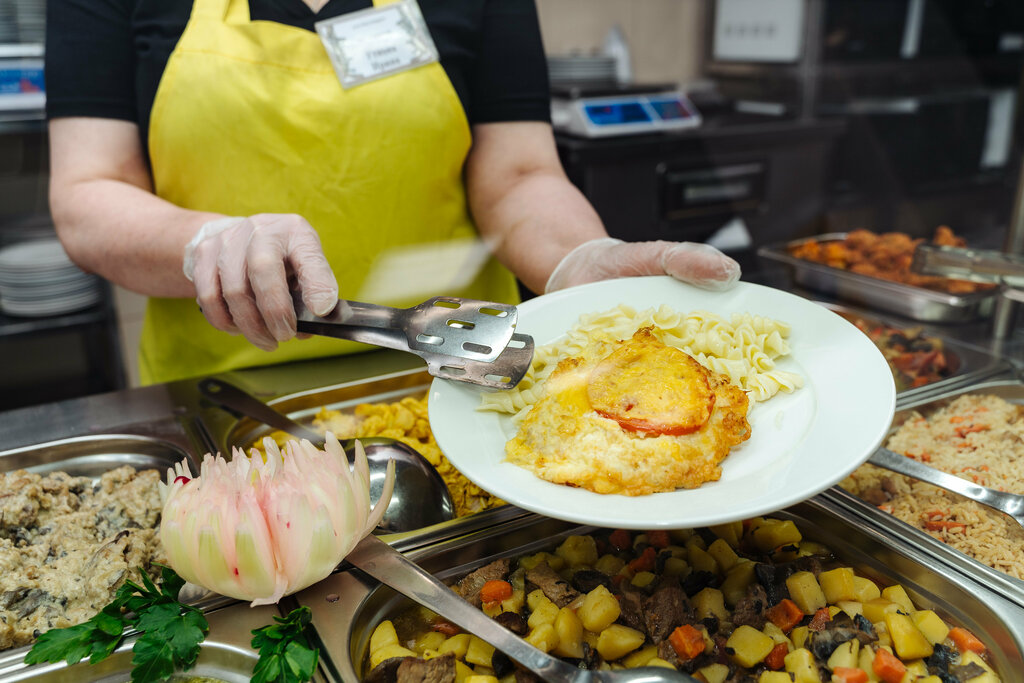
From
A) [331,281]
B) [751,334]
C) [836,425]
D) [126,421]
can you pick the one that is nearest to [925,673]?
[836,425]

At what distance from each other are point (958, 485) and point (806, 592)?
266mm

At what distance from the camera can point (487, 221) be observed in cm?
143

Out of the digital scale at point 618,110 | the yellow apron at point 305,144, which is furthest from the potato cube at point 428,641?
the digital scale at point 618,110

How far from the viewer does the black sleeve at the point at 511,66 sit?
1.33 meters

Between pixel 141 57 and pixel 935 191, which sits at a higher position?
pixel 141 57

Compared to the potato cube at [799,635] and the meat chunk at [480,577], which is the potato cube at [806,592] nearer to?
the potato cube at [799,635]

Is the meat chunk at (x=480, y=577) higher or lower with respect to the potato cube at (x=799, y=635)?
higher

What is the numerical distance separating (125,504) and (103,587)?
17 cm

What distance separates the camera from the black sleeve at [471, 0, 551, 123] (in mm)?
1325

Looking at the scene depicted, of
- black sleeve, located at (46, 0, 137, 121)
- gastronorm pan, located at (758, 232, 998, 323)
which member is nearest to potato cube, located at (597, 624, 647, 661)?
gastronorm pan, located at (758, 232, 998, 323)

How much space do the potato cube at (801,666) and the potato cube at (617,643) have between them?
0.15 metres

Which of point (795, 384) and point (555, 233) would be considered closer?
point (795, 384)

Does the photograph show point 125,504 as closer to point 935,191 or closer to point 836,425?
point 836,425

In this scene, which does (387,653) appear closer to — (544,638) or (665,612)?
(544,638)
